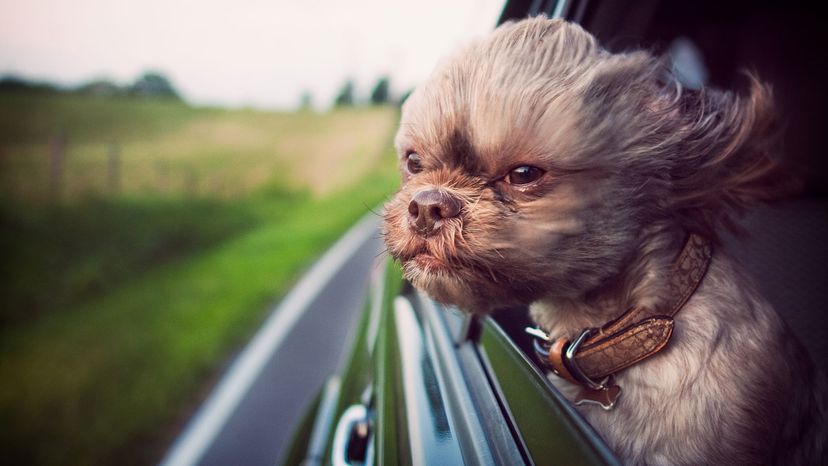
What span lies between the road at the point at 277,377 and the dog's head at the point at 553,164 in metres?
1.72

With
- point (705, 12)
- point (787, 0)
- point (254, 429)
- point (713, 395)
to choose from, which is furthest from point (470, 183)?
point (254, 429)

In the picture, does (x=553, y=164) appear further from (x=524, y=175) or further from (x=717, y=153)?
(x=717, y=153)

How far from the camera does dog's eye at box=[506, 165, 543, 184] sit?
1302 mm

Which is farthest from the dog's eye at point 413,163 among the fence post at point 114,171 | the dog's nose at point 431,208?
the fence post at point 114,171

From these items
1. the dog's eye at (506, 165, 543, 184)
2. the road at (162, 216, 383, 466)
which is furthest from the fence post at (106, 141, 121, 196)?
A: the dog's eye at (506, 165, 543, 184)

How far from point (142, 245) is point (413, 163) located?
8092 mm

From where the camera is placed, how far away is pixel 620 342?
132 cm

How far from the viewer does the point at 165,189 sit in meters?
9.09

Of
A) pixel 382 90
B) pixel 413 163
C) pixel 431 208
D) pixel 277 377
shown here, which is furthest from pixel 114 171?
pixel 431 208

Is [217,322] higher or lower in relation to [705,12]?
lower

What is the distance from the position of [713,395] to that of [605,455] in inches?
18.3

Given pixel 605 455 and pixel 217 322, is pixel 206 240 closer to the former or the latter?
pixel 217 322

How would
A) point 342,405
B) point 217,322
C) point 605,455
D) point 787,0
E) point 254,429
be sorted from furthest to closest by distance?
point 217,322
point 254,429
point 787,0
point 342,405
point 605,455

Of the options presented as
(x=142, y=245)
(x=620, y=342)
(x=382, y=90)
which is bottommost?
(x=142, y=245)
